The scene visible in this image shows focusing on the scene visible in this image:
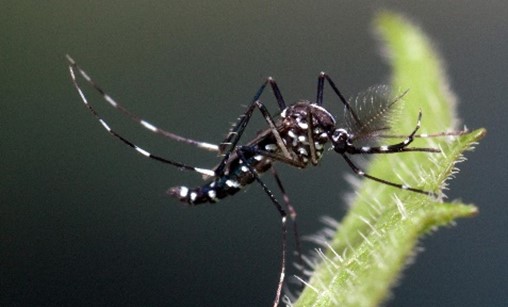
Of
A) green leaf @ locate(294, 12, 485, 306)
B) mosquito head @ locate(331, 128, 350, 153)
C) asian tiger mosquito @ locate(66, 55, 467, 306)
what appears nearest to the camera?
green leaf @ locate(294, 12, 485, 306)

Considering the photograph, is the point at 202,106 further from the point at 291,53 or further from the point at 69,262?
the point at 69,262

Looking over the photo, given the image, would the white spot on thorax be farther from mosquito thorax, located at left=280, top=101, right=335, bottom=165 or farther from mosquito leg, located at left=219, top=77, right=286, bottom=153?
mosquito thorax, located at left=280, top=101, right=335, bottom=165

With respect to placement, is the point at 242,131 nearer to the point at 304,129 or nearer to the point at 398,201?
the point at 304,129

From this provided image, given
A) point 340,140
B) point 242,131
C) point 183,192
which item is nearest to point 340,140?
point 340,140

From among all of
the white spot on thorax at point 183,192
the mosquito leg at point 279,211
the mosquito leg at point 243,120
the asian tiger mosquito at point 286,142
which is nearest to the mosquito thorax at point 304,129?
the asian tiger mosquito at point 286,142

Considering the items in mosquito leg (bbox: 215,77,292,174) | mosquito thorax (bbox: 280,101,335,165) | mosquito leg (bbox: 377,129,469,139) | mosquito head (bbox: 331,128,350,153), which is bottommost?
mosquito leg (bbox: 377,129,469,139)

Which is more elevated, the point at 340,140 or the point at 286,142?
the point at 286,142

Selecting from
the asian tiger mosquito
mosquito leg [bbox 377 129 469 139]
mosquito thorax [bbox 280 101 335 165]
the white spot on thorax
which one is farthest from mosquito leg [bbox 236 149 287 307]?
mosquito leg [bbox 377 129 469 139]

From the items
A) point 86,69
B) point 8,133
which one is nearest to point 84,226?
point 8,133

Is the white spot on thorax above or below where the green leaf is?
above
